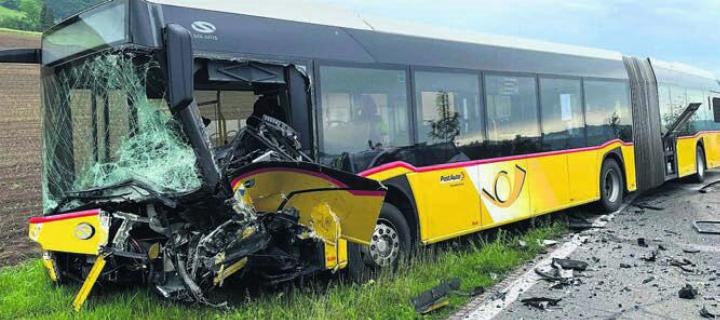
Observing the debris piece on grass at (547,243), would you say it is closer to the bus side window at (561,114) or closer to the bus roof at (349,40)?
the bus side window at (561,114)

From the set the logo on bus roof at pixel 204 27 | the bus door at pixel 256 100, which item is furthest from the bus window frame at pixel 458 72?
the logo on bus roof at pixel 204 27

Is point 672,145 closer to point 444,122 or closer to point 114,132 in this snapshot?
point 444,122

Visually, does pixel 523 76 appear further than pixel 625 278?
Yes

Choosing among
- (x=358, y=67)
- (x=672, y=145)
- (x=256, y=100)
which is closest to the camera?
(x=256, y=100)

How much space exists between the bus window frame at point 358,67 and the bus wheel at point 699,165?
38.1 feet

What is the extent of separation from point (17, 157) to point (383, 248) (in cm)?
1670

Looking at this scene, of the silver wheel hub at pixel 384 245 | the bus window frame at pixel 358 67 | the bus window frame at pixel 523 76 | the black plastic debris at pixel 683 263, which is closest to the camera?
the bus window frame at pixel 358 67

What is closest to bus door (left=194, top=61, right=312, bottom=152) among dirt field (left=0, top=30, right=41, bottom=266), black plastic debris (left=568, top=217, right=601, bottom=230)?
dirt field (left=0, top=30, right=41, bottom=266)

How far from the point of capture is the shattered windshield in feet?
15.9

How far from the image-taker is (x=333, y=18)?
6711 millimetres

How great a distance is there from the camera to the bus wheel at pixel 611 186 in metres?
11.1

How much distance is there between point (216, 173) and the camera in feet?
15.8

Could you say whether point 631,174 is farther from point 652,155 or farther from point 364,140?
point 364,140

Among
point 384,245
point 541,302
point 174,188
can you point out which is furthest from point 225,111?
point 541,302
